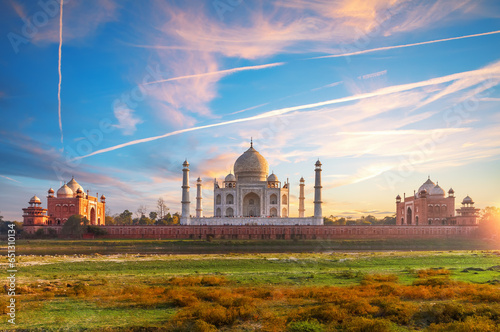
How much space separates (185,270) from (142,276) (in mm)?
3140

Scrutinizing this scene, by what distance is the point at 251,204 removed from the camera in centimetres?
6850

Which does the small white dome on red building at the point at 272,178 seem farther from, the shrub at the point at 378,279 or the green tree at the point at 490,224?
the shrub at the point at 378,279

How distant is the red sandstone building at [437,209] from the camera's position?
198 ft

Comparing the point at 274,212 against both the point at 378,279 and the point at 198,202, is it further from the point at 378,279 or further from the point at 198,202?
the point at 378,279

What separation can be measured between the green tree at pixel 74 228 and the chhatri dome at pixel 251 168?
26.2m

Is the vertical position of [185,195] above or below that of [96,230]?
above

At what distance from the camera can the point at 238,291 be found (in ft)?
50.8

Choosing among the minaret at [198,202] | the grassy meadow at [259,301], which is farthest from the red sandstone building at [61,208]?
the grassy meadow at [259,301]

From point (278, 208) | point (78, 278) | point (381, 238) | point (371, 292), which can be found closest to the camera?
point (371, 292)

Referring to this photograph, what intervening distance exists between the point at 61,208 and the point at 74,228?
10.3m

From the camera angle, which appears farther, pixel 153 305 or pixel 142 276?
pixel 142 276

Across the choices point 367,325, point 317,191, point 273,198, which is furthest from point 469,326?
point 273,198

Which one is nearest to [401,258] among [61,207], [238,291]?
[238,291]

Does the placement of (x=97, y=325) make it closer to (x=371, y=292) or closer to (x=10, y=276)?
(x=371, y=292)
